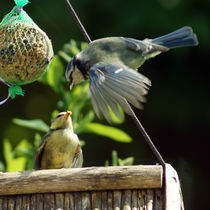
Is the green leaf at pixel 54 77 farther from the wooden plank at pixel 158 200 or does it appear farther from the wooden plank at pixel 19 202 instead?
the wooden plank at pixel 158 200

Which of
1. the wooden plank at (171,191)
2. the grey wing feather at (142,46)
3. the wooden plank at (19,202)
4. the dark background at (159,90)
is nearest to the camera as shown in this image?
the wooden plank at (171,191)

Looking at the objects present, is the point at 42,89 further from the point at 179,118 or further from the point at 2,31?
the point at 2,31

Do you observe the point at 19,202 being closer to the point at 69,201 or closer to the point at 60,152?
the point at 69,201

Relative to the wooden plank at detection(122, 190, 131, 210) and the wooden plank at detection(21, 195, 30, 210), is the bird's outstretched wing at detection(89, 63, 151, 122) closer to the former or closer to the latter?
the wooden plank at detection(122, 190, 131, 210)

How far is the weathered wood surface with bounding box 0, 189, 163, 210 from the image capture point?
7.82 ft

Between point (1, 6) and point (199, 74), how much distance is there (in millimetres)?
1562

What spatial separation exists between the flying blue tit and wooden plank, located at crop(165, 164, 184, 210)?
30 cm

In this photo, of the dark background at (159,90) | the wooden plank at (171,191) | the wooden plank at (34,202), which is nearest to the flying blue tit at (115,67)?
the wooden plank at (171,191)

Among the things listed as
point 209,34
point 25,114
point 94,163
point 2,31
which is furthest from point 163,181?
point 25,114

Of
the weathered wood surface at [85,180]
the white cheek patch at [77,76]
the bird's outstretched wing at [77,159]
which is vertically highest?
the white cheek patch at [77,76]

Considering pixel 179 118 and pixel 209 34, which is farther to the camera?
pixel 179 118

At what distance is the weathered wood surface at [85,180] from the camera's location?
239 cm

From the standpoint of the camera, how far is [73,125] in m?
3.38

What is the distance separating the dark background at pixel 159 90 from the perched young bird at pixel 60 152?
1.32 m
